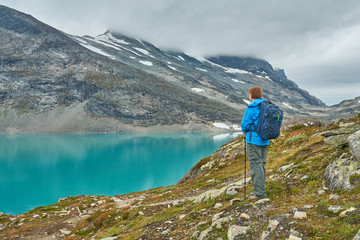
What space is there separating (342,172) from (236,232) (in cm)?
388

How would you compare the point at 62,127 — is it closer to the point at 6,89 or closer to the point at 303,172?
the point at 6,89

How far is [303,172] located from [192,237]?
5.40 metres

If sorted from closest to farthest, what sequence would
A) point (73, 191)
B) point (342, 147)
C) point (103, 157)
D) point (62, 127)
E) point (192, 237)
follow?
point (192, 237) < point (342, 147) < point (73, 191) < point (103, 157) < point (62, 127)

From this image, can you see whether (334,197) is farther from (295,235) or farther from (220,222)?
(220,222)

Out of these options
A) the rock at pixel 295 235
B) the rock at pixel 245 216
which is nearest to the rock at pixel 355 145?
the rock at pixel 295 235

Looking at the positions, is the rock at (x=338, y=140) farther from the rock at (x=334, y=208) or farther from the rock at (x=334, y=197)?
the rock at (x=334, y=208)

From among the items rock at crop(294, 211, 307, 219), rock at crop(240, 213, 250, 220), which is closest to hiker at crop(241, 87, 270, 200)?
Result: rock at crop(240, 213, 250, 220)

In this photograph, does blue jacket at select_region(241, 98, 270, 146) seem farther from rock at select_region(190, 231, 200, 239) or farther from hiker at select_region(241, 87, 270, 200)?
rock at select_region(190, 231, 200, 239)

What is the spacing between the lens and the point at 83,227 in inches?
639

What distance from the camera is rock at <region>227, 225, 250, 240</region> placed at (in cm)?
570

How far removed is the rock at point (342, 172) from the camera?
6668 millimetres

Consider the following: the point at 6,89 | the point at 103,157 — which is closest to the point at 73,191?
the point at 103,157

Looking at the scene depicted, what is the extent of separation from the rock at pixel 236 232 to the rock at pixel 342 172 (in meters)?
3.21

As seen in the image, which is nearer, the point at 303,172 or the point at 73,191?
the point at 303,172
